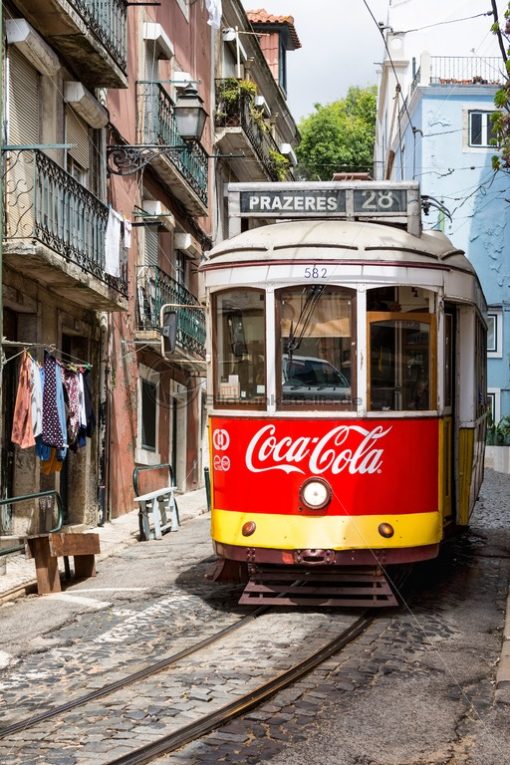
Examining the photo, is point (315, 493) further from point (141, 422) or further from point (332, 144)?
point (332, 144)

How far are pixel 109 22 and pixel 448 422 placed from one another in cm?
921

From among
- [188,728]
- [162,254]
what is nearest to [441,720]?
[188,728]

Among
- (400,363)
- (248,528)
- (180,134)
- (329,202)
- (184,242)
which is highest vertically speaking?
(180,134)

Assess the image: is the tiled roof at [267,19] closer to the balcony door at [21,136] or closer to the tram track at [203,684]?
the balcony door at [21,136]

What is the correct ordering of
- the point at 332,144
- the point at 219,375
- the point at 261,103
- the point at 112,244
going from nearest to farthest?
the point at 219,375 → the point at 112,244 → the point at 261,103 → the point at 332,144

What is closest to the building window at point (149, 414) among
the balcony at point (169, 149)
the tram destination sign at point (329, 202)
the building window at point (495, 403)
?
the balcony at point (169, 149)

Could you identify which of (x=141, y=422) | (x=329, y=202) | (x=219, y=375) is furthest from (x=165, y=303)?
(x=219, y=375)

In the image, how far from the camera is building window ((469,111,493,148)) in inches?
1419

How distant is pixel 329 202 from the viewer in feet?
34.8

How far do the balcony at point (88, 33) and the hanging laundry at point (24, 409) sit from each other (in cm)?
443

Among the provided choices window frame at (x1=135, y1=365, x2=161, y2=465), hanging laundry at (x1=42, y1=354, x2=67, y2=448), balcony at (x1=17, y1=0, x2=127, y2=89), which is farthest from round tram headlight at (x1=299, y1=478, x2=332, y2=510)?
window frame at (x1=135, y1=365, x2=161, y2=465)

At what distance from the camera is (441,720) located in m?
6.68

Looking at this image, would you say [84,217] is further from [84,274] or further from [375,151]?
[375,151]

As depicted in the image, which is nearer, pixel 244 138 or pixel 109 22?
pixel 109 22
